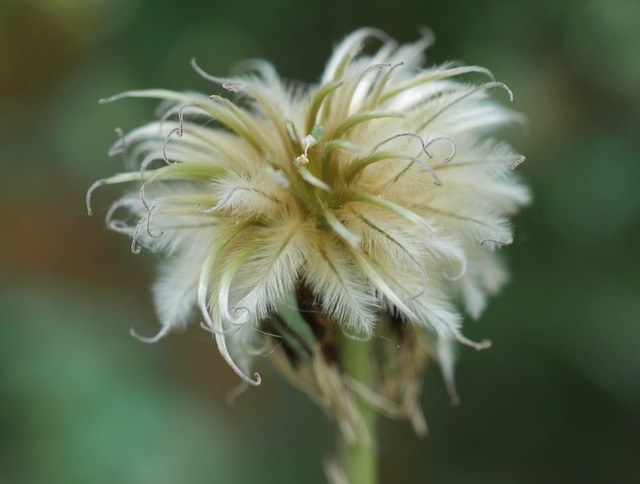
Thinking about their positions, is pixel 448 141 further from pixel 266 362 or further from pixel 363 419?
pixel 266 362

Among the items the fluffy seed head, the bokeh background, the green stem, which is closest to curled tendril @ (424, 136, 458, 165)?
the fluffy seed head

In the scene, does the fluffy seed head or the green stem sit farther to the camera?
the green stem

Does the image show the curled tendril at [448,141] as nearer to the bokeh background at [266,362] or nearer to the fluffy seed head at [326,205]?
the fluffy seed head at [326,205]

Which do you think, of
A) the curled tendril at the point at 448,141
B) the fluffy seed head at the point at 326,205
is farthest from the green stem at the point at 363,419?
the curled tendril at the point at 448,141

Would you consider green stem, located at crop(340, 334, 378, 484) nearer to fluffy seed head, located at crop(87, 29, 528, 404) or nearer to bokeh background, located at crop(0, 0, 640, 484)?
fluffy seed head, located at crop(87, 29, 528, 404)

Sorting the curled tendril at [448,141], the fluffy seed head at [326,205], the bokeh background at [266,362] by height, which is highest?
the curled tendril at [448,141]

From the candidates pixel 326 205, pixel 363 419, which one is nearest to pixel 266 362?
pixel 363 419
